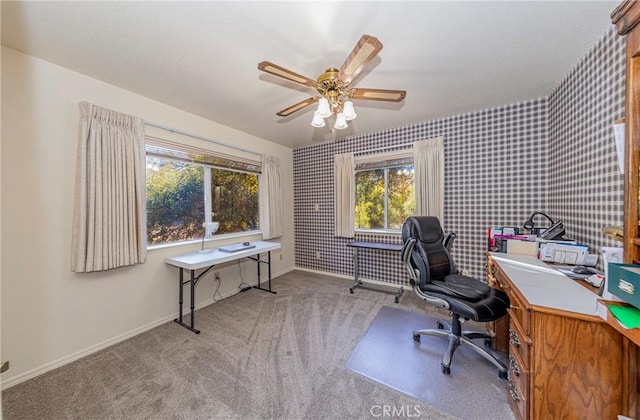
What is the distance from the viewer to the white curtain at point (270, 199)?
3.76 meters

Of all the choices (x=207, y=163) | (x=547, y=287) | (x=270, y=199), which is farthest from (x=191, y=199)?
(x=547, y=287)

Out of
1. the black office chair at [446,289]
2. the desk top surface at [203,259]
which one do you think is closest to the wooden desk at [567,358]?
the black office chair at [446,289]

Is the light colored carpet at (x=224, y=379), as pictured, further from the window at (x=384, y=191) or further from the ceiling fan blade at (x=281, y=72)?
the ceiling fan blade at (x=281, y=72)

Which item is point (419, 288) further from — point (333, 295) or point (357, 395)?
point (333, 295)

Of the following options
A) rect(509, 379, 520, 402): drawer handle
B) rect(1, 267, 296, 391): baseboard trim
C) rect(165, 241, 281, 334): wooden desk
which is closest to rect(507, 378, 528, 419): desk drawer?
rect(509, 379, 520, 402): drawer handle

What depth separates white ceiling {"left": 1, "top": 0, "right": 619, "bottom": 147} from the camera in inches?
54.7

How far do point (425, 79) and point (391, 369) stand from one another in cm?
249

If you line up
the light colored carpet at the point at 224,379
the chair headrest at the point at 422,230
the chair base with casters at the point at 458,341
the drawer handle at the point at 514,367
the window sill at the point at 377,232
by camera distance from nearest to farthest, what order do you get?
the drawer handle at the point at 514,367
the light colored carpet at the point at 224,379
the chair base with casters at the point at 458,341
the chair headrest at the point at 422,230
the window sill at the point at 377,232

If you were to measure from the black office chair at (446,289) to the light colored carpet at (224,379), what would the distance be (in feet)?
1.57

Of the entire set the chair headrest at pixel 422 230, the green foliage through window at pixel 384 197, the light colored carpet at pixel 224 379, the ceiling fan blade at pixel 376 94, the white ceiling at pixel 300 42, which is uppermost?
the white ceiling at pixel 300 42

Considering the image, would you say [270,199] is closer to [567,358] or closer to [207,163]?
[207,163]

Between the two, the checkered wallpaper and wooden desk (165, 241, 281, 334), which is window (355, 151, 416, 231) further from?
wooden desk (165, 241, 281, 334)

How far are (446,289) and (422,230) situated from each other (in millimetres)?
535

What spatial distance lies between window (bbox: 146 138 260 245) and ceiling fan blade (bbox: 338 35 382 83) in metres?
2.14
